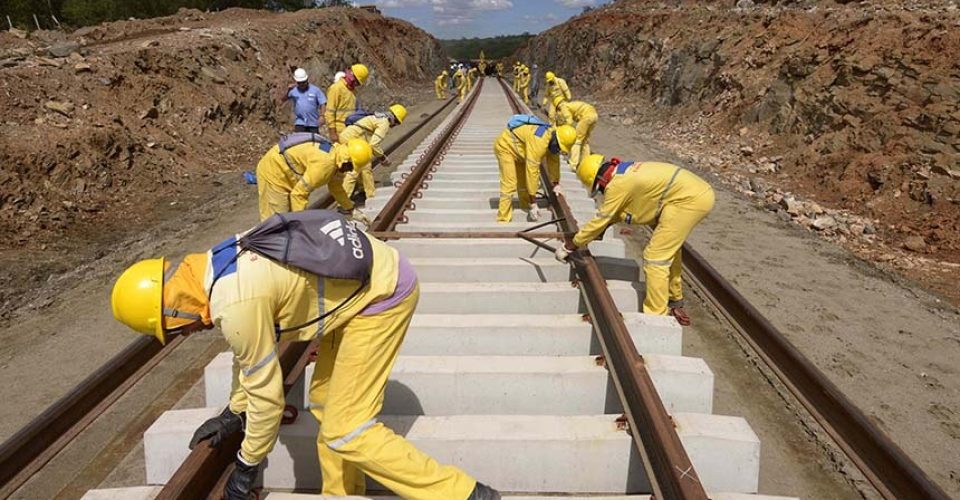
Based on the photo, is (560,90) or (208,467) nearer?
(208,467)

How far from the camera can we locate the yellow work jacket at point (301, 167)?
5.41m

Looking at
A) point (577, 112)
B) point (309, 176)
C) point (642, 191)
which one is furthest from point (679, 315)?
point (577, 112)

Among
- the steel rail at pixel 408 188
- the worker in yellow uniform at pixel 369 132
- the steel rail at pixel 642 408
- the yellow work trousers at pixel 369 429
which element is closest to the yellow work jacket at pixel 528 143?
the steel rail at pixel 408 188

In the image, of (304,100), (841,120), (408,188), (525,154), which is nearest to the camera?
(525,154)

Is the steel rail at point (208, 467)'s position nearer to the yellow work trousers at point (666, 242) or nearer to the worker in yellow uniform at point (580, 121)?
the yellow work trousers at point (666, 242)

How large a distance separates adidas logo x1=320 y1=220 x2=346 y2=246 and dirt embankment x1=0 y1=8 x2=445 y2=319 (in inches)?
186

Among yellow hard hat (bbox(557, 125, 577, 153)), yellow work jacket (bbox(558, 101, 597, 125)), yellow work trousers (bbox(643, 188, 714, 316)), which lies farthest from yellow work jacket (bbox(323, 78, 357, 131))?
yellow work trousers (bbox(643, 188, 714, 316))

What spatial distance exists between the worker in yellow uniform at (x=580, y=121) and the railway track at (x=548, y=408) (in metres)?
5.07

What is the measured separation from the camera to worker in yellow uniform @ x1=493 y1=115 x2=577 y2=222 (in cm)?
618

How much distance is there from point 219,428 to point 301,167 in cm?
341

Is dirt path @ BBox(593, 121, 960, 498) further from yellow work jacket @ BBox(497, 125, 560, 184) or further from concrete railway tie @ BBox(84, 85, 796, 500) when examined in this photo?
yellow work jacket @ BBox(497, 125, 560, 184)

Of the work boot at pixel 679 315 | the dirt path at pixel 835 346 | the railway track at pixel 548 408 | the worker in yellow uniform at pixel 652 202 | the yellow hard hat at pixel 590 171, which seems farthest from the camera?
the work boot at pixel 679 315

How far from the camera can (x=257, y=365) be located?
208 centimetres

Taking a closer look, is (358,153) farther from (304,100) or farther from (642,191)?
(304,100)
